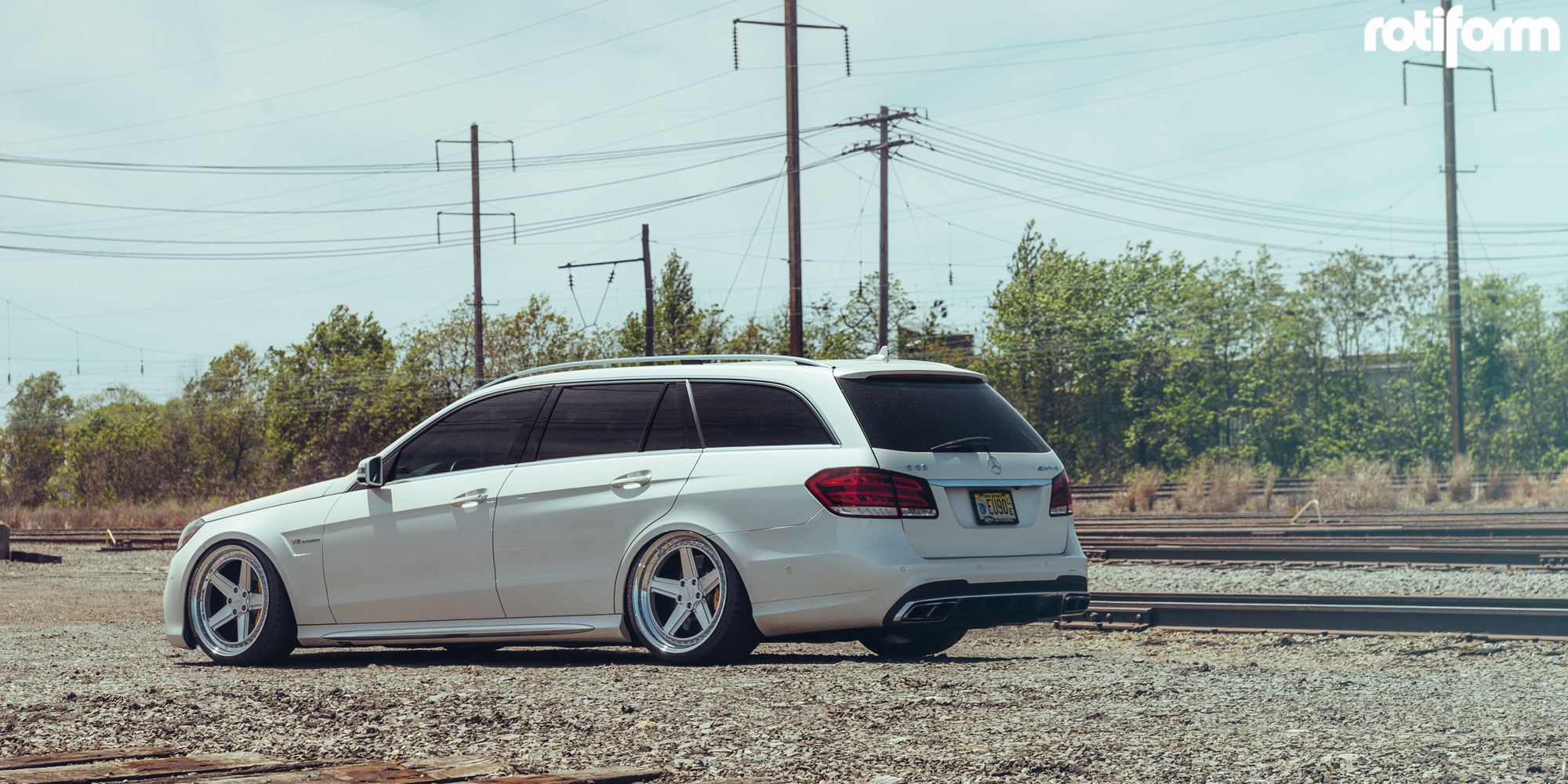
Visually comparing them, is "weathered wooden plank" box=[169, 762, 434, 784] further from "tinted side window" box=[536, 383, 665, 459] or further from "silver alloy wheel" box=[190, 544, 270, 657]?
"silver alloy wheel" box=[190, 544, 270, 657]

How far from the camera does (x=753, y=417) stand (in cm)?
662

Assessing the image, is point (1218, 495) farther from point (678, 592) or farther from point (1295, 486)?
point (678, 592)

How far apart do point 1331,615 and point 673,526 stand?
587 cm

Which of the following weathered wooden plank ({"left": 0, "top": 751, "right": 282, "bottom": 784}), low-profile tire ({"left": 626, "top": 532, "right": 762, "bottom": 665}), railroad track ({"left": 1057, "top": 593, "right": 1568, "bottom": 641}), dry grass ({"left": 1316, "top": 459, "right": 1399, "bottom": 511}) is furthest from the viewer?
dry grass ({"left": 1316, "top": 459, "right": 1399, "bottom": 511})

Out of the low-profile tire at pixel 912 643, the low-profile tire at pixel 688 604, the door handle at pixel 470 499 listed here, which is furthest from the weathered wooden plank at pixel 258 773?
the low-profile tire at pixel 912 643

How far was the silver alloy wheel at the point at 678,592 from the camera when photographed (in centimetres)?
642

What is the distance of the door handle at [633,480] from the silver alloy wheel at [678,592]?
1.00 feet

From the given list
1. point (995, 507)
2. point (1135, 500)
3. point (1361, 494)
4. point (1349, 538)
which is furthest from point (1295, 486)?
point (995, 507)

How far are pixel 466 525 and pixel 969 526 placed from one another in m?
2.63

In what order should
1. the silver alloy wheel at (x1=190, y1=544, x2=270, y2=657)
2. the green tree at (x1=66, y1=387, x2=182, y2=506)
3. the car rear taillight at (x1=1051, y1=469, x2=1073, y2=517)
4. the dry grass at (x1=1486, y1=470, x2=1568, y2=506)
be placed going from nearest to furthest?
the car rear taillight at (x1=1051, y1=469, x2=1073, y2=517) → the silver alloy wheel at (x1=190, y1=544, x2=270, y2=657) → the dry grass at (x1=1486, y1=470, x2=1568, y2=506) → the green tree at (x1=66, y1=387, x2=182, y2=506)

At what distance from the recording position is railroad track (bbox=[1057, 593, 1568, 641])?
943 centimetres

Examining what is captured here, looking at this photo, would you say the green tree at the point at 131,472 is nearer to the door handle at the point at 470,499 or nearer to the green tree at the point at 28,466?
the green tree at the point at 28,466

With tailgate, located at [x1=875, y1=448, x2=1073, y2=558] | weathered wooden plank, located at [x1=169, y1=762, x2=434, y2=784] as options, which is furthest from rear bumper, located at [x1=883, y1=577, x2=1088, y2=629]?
weathered wooden plank, located at [x1=169, y1=762, x2=434, y2=784]

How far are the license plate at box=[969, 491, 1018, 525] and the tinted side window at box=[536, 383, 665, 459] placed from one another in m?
1.72
